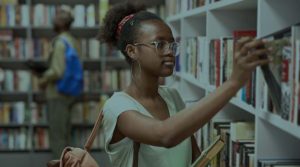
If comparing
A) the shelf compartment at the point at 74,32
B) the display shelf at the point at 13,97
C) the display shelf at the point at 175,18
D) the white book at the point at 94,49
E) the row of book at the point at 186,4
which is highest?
the row of book at the point at 186,4

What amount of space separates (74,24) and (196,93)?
2613 millimetres

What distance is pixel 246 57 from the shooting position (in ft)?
3.99

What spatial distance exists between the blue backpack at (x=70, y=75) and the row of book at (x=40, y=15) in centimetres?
66

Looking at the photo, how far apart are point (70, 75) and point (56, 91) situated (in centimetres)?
22

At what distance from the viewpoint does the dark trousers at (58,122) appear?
4969mm

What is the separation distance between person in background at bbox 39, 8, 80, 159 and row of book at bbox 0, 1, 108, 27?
0.43 m

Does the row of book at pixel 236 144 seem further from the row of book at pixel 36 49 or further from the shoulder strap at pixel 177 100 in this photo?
the row of book at pixel 36 49

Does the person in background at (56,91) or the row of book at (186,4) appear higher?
the row of book at (186,4)

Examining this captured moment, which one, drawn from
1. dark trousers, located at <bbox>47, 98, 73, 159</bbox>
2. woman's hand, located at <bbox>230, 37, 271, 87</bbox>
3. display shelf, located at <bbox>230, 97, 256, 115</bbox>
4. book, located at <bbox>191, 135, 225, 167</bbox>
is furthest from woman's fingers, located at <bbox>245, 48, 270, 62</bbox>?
dark trousers, located at <bbox>47, 98, 73, 159</bbox>

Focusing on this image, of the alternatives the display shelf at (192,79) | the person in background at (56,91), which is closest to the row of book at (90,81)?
the person in background at (56,91)

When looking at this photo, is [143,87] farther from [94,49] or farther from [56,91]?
[94,49]

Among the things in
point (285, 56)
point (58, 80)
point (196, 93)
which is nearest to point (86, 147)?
point (285, 56)

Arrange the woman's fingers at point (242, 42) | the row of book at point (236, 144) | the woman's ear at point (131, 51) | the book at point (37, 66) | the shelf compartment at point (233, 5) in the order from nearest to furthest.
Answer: the woman's fingers at point (242, 42) < the woman's ear at point (131, 51) < the row of book at point (236, 144) < the shelf compartment at point (233, 5) < the book at point (37, 66)

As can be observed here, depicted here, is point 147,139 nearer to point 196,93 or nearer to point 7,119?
point 196,93
